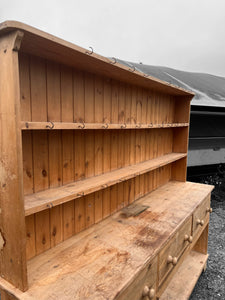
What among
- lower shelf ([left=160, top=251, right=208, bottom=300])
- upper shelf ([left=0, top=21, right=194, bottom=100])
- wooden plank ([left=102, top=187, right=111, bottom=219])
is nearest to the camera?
upper shelf ([left=0, top=21, right=194, bottom=100])

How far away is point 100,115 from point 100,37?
38.9 ft

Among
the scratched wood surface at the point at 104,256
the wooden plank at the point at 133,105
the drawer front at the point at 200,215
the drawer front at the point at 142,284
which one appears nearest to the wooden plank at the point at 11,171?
the scratched wood surface at the point at 104,256

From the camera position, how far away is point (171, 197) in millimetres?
2014

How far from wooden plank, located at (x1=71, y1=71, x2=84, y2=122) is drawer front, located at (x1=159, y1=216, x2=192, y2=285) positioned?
0.92 m

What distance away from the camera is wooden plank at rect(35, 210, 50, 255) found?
1104 mm

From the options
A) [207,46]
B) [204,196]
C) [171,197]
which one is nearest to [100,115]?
[171,197]

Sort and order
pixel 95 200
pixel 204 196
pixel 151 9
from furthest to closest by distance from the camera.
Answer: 1. pixel 151 9
2. pixel 204 196
3. pixel 95 200

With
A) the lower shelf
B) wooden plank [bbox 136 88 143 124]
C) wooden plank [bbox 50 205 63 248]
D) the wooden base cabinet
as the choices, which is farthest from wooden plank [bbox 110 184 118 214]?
the lower shelf

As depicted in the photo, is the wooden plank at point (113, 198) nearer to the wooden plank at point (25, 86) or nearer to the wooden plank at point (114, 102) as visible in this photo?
the wooden plank at point (114, 102)

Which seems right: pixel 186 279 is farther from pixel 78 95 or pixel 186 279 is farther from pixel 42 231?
pixel 78 95

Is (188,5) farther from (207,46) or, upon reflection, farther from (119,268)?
(119,268)

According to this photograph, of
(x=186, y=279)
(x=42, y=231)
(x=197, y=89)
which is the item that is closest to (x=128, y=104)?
(x=42, y=231)

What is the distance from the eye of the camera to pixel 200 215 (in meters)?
2.01

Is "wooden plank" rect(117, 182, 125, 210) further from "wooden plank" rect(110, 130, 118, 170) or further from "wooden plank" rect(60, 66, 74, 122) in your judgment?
"wooden plank" rect(60, 66, 74, 122)
